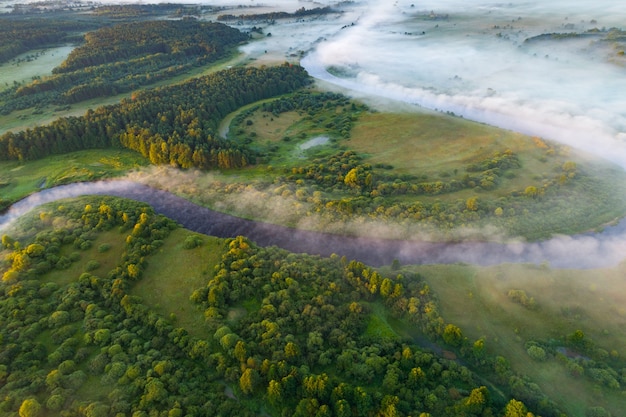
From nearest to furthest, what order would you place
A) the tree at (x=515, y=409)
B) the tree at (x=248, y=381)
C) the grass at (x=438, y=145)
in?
1. the tree at (x=515, y=409)
2. the tree at (x=248, y=381)
3. the grass at (x=438, y=145)

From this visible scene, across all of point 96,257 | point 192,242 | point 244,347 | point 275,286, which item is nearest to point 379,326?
point 275,286

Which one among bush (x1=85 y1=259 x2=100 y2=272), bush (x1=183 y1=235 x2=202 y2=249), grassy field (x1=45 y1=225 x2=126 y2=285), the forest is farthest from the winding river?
bush (x1=85 y1=259 x2=100 y2=272)

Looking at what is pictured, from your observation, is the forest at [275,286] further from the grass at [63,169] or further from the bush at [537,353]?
the grass at [63,169]

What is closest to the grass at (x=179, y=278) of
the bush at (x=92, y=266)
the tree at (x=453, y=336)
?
the bush at (x=92, y=266)

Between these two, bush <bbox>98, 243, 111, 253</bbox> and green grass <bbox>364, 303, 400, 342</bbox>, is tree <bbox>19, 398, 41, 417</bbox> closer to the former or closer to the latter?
bush <bbox>98, 243, 111, 253</bbox>

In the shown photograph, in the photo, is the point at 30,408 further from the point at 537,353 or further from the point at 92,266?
the point at 537,353
